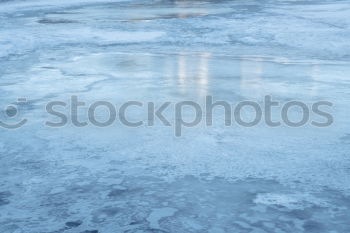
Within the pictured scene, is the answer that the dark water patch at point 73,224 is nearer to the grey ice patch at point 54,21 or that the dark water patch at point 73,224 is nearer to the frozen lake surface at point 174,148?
the frozen lake surface at point 174,148

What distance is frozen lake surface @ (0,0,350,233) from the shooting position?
253 centimetres

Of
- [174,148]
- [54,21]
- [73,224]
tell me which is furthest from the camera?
[54,21]

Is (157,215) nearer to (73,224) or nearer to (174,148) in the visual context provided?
(73,224)

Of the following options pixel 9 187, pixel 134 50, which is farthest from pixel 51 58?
pixel 9 187

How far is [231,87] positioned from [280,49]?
2270 millimetres

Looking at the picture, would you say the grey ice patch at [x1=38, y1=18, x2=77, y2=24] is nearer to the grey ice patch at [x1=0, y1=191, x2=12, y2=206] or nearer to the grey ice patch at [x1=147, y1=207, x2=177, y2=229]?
the grey ice patch at [x1=0, y1=191, x2=12, y2=206]

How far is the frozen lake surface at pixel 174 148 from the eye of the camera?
2.53m

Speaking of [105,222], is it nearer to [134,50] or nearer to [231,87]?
[231,87]

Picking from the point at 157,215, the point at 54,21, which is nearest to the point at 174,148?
the point at 157,215

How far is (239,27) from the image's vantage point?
28.9 feet

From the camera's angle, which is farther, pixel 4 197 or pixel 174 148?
pixel 174 148

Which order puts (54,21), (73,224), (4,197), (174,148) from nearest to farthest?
(73,224) → (4,197) → (174,148) → (54,21)

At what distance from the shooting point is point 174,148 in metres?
3.42

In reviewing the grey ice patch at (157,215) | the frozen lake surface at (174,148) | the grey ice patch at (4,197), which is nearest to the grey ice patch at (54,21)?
the frozen lake surface at (174,148)
